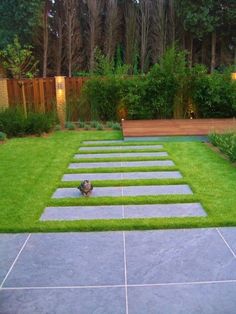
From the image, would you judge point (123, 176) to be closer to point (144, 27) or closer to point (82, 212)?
point (82, 212)

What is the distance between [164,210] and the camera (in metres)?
3.49

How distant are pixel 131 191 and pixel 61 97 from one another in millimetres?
6605

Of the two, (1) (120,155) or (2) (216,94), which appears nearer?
(1) (120,155)

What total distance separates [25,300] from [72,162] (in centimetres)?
361

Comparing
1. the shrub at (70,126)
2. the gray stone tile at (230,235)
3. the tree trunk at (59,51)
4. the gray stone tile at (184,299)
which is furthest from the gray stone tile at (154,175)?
the tree trunk at (59,51)

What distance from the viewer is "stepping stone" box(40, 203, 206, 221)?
3355 mm

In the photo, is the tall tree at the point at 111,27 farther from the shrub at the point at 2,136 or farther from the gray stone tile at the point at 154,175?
the gray stone tile at the point at 154,175

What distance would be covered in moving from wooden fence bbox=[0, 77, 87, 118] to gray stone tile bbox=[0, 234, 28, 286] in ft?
24.5

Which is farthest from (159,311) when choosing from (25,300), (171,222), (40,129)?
(40,129)

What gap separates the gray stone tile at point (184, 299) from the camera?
78.4 inches

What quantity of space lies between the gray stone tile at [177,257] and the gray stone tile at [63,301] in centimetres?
21

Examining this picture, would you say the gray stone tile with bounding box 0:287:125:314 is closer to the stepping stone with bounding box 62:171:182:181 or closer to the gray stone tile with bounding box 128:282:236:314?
the gray stone tile with bounding box 128:282:236:314

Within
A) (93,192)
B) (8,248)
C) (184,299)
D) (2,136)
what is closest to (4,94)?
(2,136)

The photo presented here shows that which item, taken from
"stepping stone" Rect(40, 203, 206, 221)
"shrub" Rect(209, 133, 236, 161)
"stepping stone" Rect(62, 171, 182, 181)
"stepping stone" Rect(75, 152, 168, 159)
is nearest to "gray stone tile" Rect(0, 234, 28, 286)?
"stepping stone" Rect(40, 203, 206, 221)
